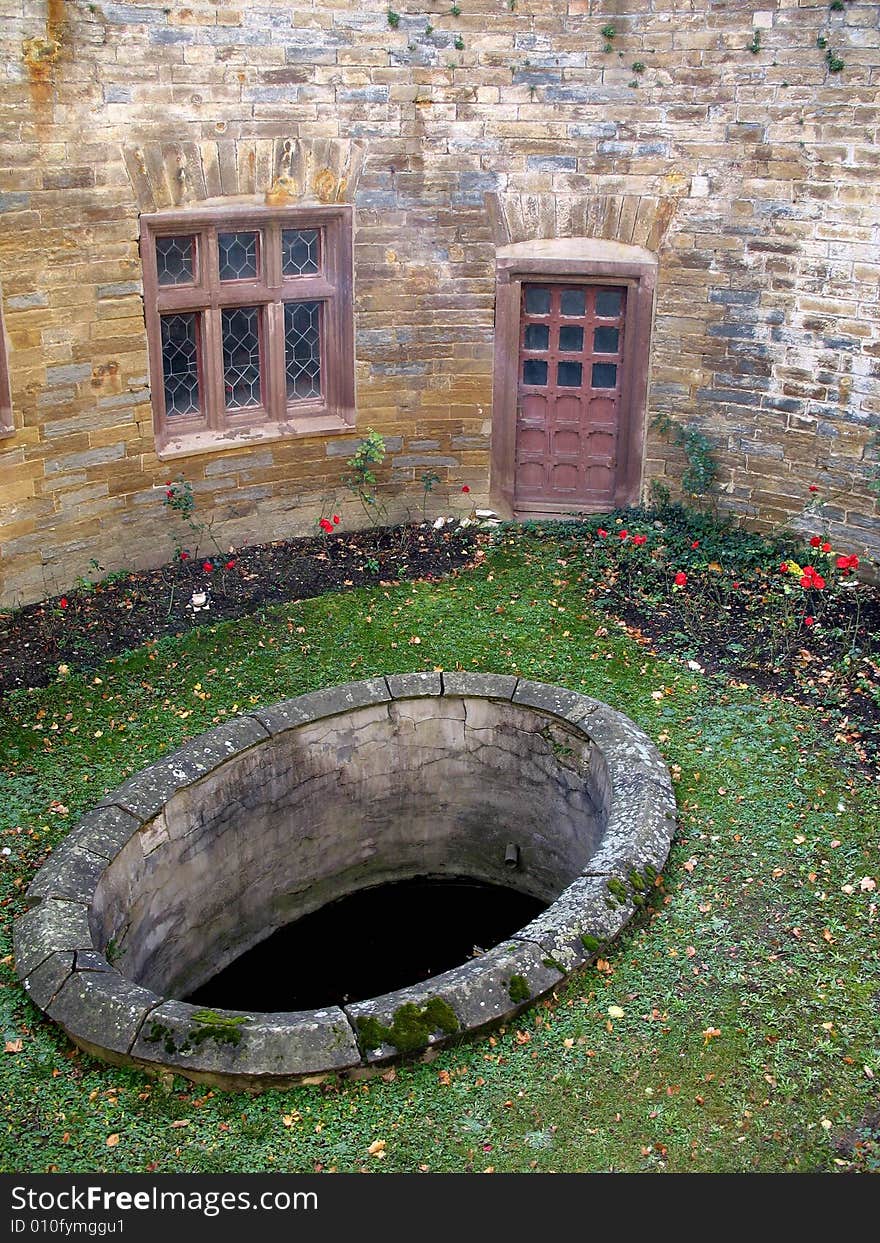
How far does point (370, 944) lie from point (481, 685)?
164 centimetres

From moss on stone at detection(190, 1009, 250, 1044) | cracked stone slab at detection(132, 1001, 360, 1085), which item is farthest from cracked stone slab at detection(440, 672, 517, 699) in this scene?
moss on stone at detection(190, 1009, 250, 1044)

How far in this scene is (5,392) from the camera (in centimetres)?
783

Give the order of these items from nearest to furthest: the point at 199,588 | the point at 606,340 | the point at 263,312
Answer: the point at 199,588, the point at 263,312, the point at 606,340

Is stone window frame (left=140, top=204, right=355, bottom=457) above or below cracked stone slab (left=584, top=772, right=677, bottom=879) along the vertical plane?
above

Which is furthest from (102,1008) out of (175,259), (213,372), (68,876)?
(175,259)

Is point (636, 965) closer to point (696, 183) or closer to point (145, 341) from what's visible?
point (145, 341)

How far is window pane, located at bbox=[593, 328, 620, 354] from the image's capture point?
964 centimetres

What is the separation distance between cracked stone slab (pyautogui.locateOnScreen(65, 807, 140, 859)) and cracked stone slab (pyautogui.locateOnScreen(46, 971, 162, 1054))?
0.84m

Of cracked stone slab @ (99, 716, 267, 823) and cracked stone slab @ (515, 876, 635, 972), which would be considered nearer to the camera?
cracked stone slab @ (515, 876, 635, 972)

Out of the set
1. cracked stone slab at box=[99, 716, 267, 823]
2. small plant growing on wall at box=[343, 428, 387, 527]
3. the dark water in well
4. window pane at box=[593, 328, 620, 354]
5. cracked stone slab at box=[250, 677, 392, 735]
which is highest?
window pane at box=[593, 328, 620, 354]

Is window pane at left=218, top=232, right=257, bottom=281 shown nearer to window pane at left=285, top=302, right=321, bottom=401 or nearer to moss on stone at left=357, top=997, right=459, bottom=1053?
window pane at left=285, top=302, right=321, bottom=401

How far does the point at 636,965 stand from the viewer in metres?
5.27

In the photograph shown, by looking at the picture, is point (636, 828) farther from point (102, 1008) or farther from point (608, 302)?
point (608, 302)

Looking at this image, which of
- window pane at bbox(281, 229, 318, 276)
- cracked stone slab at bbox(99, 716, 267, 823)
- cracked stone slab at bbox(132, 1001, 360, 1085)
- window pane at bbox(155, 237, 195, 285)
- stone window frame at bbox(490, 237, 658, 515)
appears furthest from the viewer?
stone window frame at bbox(490, 237, 658, 515)
